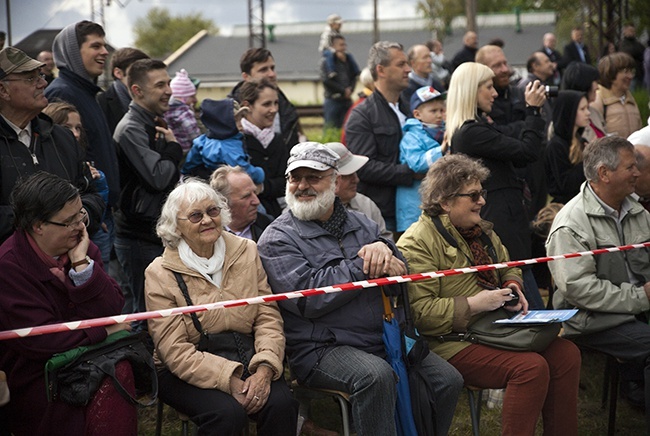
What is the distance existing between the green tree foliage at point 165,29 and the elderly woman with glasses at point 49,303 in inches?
2978

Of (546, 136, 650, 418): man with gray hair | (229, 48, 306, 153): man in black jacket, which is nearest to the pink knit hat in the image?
(229, 48, 306, 153): man in black jacket

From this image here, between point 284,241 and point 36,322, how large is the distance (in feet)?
4.38

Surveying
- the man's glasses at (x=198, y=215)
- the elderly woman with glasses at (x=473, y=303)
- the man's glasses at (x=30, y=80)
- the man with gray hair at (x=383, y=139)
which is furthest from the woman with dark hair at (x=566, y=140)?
the man's glasses at (x=30, y=80)

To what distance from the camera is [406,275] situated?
177 inches

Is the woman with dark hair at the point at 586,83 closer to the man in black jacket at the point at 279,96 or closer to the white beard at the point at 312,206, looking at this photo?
the man in black jacket at the point at 279,96

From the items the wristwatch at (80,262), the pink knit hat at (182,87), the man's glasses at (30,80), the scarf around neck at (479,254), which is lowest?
the scarf around neck at (479,254)

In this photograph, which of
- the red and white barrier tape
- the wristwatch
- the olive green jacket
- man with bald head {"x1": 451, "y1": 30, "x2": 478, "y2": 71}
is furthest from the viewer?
man with bald head {"x1": 451, "y1": 30, "x2": 478, "y2": 71}

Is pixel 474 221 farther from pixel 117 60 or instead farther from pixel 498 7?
pixel 498 7

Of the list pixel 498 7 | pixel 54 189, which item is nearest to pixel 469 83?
pixel 54 189

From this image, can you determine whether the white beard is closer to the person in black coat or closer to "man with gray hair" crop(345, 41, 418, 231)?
the person in black coat

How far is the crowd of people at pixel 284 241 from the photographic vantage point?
A: 3.98 meters

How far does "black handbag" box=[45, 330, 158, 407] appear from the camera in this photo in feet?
12.4

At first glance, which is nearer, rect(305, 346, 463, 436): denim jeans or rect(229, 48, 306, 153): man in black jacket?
rect(305, 346, 463, 436): denim jeans

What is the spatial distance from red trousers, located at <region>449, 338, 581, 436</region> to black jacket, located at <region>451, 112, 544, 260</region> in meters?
1.14
